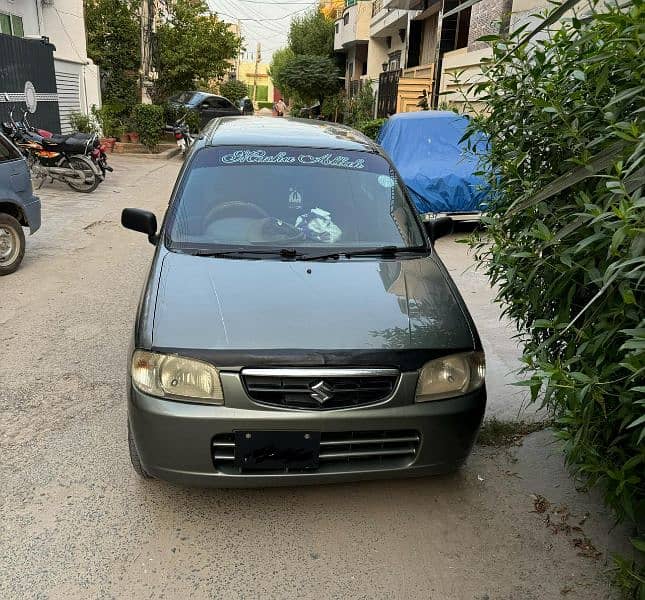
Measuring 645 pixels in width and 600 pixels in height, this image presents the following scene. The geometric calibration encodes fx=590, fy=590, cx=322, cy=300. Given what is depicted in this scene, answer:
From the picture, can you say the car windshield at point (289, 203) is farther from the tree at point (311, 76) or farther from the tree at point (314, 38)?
the tree at point (314, 38)

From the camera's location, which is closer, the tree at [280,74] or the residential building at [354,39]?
the residential building at [354,39]

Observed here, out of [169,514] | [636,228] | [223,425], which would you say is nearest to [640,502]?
[636,228]

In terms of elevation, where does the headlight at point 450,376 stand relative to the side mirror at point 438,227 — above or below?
below

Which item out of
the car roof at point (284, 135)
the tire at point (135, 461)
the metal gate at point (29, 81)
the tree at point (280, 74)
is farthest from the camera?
the tree at point (280, 74)

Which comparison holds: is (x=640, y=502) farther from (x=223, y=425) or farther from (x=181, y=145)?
(x=181, y=145)

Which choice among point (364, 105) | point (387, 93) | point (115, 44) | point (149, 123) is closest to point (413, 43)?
point (387, 93)

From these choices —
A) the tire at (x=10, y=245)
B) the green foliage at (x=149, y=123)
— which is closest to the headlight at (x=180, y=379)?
the tire at (x=10, y=245)

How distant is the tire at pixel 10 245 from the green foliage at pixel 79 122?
33.4ft

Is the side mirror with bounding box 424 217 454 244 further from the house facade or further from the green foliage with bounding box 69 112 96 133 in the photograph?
the green foliage with bounding box 69 112 96 133

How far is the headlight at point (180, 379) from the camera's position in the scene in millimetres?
2508

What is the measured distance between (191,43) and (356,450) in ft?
67.1

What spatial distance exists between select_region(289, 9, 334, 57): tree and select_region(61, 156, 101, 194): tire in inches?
1117

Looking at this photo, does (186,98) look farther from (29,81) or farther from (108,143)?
(29,81)

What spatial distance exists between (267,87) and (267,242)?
77.7m
